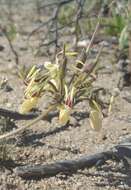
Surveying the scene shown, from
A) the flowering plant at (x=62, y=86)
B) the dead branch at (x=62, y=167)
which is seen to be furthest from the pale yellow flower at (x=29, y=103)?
the dead branch at (x=62, y=167)

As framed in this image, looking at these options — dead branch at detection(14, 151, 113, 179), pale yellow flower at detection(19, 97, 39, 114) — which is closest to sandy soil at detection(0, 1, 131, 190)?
dead branch at detection(14, 151, 113, 179)

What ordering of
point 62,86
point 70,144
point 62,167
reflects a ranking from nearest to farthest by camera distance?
point 62,86 < point 62,167 < point 70,144

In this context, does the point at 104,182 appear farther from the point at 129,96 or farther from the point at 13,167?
the point at 129,96

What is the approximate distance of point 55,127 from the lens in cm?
344

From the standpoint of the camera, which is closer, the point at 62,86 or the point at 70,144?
the point at 62,86

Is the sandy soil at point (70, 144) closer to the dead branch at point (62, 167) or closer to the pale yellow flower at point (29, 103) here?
the dead branch at point (62, 167)

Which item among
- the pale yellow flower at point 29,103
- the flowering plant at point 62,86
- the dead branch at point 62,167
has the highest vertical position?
the flowering plant at point 62,86

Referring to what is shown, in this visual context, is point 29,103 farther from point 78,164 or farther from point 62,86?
point 78,164

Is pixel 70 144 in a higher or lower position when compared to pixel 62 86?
lower

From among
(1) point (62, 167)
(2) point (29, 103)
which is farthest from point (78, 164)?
(2) point (29, 103)

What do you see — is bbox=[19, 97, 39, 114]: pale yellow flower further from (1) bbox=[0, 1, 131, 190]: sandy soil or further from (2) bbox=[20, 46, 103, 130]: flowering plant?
(1) bbox=[0, 1, 131, 190]: sandy soil

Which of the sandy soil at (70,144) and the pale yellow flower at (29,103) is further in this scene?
the sandy soil at (70,144)

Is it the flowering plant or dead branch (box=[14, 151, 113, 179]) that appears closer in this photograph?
the flowering plant

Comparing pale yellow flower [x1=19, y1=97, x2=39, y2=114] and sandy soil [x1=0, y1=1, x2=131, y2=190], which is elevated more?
pale yellow flower [x1=19, y1=97, x2=39, y2=114]
